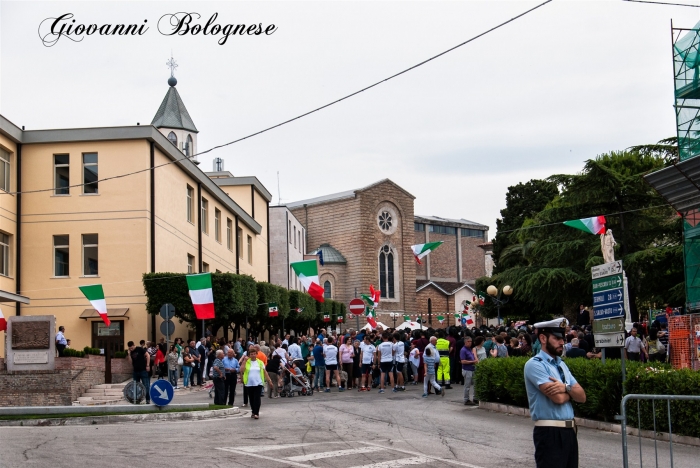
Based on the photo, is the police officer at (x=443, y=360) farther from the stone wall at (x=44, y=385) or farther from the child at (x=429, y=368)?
the stone wall at (x=44, y=385)

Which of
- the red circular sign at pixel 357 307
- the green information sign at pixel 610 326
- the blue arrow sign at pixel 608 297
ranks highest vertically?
the red circular sign at pixel 357 307

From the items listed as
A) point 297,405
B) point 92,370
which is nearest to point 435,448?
point 297,405

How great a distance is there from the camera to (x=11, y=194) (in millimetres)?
34812

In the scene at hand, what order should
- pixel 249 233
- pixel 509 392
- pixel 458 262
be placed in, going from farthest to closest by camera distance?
pixel 458 262 → pixel 249 233 → pixel 509 392

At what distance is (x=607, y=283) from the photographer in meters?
14.5

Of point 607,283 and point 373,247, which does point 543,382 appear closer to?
point 607,283

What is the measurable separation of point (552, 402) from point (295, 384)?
19.8 metres

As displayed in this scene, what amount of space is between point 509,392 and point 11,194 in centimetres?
2301

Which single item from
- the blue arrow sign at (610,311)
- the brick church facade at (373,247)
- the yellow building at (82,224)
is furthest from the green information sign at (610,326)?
the brick church facade at (373,247)

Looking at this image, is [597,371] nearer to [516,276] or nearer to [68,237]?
[68,237]

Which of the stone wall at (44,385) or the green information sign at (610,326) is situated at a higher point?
the green information sign at (610,326)

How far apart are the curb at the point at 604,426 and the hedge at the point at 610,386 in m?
0.10

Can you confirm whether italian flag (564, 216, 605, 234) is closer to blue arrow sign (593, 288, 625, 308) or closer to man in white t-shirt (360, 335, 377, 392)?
man in white t-shirt (360, 335, 377, 392)

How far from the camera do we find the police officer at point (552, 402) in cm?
720
